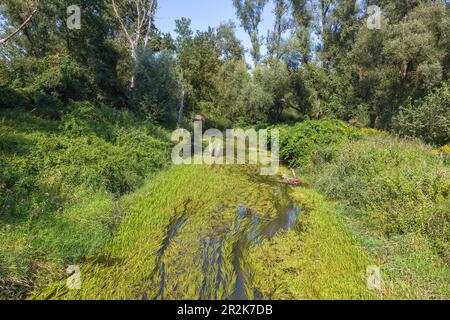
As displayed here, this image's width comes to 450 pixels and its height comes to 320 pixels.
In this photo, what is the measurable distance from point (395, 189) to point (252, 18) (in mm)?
27393

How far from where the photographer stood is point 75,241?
396 cm

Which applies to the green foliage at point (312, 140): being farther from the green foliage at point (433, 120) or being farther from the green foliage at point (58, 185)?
the green foliage at point (58, 185)

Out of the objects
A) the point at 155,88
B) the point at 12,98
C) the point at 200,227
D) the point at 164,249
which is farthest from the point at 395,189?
the point at 155,88

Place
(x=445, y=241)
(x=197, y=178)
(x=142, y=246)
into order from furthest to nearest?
1. (x=197, y=178)
2. (x=142, y=246)
3. (x=445, y=241)

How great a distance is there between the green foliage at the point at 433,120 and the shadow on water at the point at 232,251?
956 centimetres

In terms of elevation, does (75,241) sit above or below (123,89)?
below

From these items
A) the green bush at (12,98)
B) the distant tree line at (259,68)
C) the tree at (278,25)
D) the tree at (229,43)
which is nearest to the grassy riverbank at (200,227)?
the green bush at (12,98)

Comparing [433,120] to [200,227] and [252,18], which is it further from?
[252,18]

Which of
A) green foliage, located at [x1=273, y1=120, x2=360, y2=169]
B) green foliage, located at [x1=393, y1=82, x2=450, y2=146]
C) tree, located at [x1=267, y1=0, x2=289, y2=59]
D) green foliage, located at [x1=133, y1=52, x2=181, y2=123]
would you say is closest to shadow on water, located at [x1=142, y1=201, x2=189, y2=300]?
green foliage, located at [x1=273, y1=120, x2=360, y2=169]

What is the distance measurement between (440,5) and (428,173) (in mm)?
15517

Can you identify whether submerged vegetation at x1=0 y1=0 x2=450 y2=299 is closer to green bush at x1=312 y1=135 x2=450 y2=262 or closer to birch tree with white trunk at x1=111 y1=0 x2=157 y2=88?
green bush at x1=312 y1=135 x2=450 y2=262

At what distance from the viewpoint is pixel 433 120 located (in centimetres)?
1116
